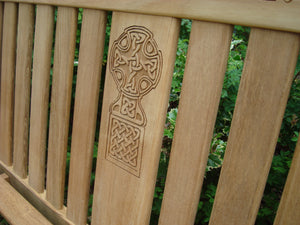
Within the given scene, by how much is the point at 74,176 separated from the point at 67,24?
690 millimetres

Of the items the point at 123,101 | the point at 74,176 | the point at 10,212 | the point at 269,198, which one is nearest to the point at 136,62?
the point at 123,101

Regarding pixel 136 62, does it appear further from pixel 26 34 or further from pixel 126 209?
pixel 26 34

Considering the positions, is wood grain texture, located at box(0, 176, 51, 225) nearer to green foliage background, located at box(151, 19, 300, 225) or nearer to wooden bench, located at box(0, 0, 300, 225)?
wooden bench, located at box(0, 0, 300, 225)

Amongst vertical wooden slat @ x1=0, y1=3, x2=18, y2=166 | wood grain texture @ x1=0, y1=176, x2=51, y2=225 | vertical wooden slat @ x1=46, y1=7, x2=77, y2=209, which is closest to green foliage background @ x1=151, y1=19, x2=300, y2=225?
vertical wooden slat @ x1=46, y1=7, x2=77, y2=209

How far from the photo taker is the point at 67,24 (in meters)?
1.14

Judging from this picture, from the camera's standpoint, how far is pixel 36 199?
152 cm

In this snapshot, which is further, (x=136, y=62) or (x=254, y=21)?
(x=136, y=62)

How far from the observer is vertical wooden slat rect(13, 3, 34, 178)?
54.2 inches

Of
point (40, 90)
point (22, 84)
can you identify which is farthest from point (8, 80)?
point (40, 90)

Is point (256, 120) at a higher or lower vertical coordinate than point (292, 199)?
higher

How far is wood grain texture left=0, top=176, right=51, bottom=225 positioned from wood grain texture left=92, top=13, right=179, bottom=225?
48 centimetres

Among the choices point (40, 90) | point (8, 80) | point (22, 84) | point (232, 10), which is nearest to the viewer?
point (232, 10)

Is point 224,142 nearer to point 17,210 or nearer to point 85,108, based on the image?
point 85,108

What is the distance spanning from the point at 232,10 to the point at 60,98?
86cm
